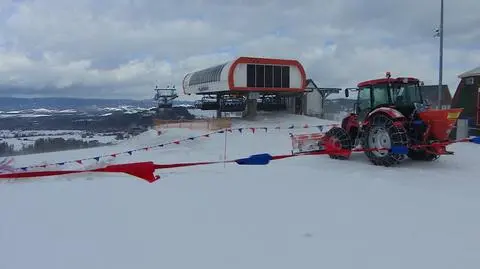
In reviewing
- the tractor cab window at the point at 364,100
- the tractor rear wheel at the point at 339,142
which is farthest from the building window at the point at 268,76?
the tractor cab window at the point at 364,100

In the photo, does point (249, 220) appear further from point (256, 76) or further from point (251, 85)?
point (256, 76)

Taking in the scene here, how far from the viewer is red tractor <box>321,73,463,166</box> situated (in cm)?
1139

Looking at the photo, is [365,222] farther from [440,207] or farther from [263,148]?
[263,148]

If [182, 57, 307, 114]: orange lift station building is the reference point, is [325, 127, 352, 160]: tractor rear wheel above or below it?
below

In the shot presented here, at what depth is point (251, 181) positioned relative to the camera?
10023mm

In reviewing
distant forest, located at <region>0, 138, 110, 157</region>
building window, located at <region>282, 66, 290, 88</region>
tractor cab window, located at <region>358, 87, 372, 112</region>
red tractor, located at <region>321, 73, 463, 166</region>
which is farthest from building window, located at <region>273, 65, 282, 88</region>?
tractor cab window, located at <region>358, 87, 372, 112</region>

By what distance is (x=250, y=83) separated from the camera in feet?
126

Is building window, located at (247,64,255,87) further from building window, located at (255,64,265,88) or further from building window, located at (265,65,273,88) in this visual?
building window, located at (265,65,273,88)

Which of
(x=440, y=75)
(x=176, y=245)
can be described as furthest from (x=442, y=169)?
(x=440, y=75)

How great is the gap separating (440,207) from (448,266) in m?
2.83

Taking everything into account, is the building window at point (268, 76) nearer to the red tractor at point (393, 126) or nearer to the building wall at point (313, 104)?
the building wall at point (313, 104)

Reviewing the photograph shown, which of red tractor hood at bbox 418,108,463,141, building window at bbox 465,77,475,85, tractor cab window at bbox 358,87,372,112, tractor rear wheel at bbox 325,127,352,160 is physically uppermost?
building window at bbox 465,77,475,85

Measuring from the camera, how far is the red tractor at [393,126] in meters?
11.4

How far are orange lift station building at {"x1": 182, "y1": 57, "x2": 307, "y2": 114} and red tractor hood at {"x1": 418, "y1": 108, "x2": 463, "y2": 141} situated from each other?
26424 millimetres
